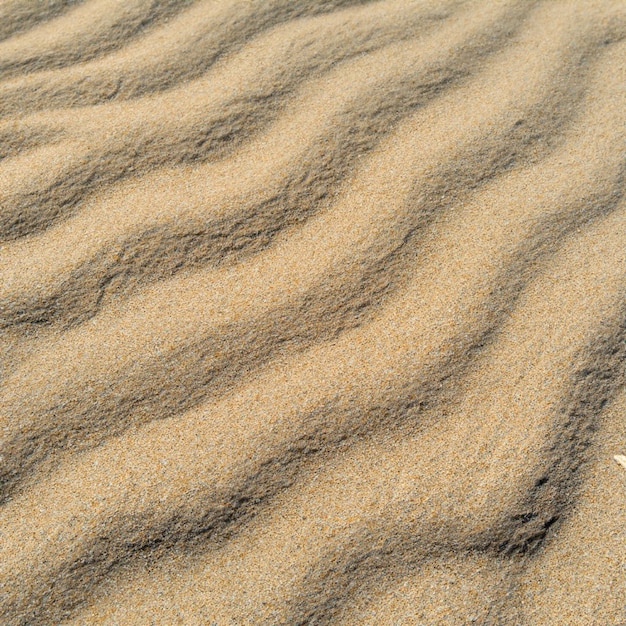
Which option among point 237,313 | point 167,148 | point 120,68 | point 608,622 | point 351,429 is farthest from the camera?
point 120,68

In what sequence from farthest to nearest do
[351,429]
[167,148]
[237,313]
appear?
[167,148] < [237,313] < [351,429]

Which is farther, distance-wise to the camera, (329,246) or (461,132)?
(461,132)

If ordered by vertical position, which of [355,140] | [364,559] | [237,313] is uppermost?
[355,140]

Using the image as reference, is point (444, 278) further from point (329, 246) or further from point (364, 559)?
point (364, 559)

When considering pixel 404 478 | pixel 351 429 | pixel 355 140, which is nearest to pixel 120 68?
pixel 355 140

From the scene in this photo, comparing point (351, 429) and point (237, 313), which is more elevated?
point (237, 313)

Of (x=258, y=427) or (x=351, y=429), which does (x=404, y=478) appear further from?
(x=258, y=427)

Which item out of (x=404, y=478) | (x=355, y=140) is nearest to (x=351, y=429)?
(x=404, y=478)
